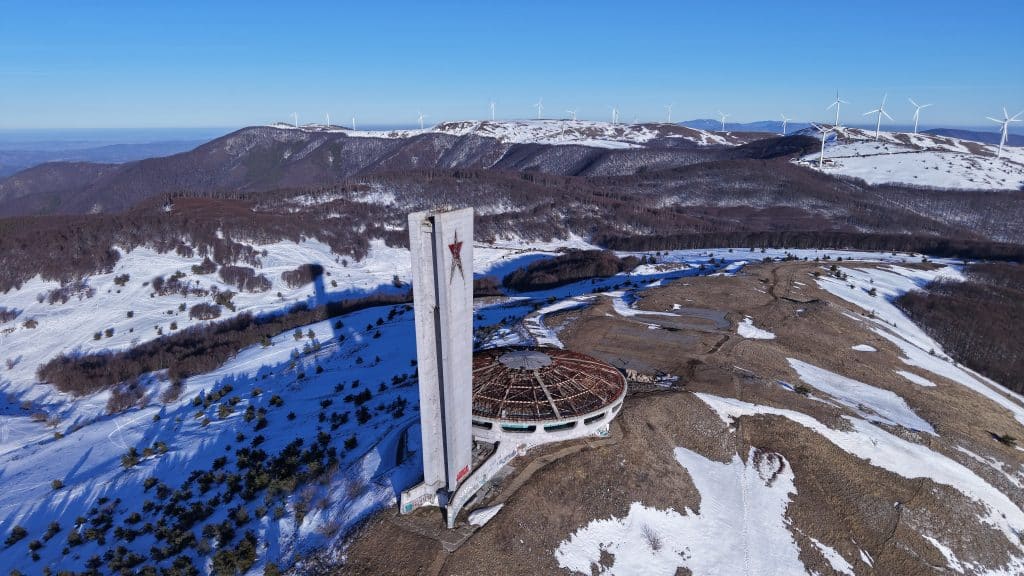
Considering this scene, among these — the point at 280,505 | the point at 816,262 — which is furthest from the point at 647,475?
A: the point at 816,262

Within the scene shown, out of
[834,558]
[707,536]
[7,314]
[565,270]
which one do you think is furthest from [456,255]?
[7,314]

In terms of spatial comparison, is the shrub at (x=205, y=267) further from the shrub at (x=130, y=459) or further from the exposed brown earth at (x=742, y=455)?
the exposed brown earth at (x=742, y=455)

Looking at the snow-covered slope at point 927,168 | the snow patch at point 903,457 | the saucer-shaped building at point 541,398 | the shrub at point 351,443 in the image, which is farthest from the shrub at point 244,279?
the snow-covered slope at point 927,168

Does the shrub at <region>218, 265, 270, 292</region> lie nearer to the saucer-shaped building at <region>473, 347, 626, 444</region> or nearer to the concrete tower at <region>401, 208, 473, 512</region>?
the saucer-shaped building at <region>473, 347, 626, 444</region>

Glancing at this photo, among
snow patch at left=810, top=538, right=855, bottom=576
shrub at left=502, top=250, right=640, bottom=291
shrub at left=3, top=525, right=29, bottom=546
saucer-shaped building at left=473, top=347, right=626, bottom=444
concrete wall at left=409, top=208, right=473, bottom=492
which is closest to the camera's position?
concrete wall at left=409, top=208, right=473, bottom=492

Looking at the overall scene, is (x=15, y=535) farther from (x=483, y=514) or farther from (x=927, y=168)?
(x=927, y=168)

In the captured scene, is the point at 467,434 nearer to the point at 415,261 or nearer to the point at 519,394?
the point at 519,394

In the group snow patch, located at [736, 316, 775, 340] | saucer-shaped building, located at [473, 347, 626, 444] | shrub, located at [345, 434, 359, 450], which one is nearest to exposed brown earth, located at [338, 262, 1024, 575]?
snow patch, located at [736, 316, 775, 340]
